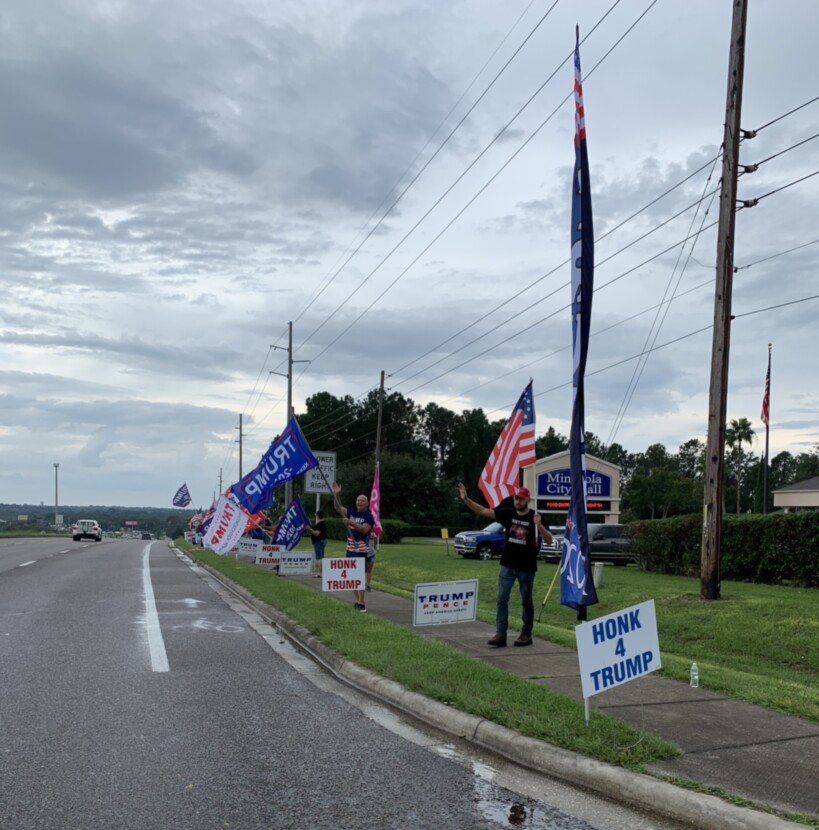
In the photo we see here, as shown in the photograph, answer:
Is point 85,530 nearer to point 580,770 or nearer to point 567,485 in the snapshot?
point 567,485

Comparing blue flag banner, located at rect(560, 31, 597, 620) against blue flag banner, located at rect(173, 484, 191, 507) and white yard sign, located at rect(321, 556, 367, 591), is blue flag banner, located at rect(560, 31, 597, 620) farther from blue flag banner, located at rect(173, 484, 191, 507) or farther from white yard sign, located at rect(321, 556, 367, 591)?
blue flag banner, located at rect(173, 484, 191, 507)

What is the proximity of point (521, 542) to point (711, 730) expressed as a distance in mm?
3490

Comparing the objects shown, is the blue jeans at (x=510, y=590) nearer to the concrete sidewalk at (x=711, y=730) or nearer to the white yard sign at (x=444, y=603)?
the concrete sidewalk at (x=711, y=730)

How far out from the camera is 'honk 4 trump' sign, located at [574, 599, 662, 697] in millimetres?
6199

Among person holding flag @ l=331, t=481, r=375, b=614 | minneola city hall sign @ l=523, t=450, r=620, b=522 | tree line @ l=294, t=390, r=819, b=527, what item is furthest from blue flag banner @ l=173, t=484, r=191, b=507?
person holding flag @ l=331, t=481, r=375, b=614

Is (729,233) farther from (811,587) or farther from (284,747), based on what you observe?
(284,747)

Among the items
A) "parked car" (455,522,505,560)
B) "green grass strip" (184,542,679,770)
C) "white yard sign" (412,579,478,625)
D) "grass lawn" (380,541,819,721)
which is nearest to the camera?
"green grass strip" (184,542,679,770)

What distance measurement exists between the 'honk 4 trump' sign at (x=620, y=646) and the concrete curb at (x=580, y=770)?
636 mm

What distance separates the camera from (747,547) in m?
19.9

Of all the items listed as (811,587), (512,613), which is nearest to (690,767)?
(512,613)

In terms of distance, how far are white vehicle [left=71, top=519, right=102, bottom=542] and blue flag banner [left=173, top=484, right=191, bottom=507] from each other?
533 inches

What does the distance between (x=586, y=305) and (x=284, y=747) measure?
5240 millimetres

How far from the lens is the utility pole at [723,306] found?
555 inches

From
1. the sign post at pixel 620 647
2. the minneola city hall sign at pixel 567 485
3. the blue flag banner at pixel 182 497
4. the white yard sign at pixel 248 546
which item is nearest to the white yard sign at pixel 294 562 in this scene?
the white yard sign at pixel 248 546
